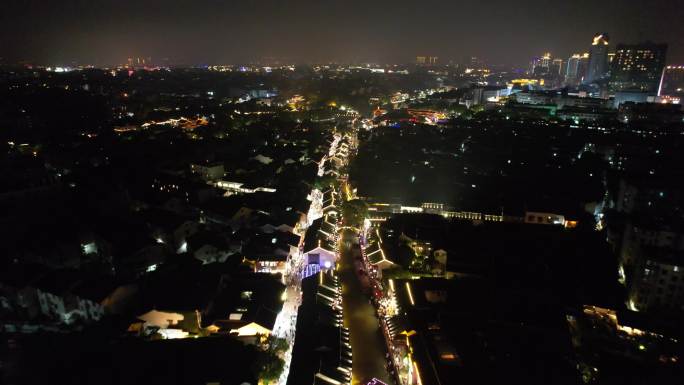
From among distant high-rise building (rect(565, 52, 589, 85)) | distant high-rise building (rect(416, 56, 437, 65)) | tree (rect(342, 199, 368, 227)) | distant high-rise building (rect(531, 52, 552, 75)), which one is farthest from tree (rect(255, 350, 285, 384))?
distant high-rise building (rect(416, 56, 437, 65))

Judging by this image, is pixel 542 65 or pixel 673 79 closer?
pixel 673 79

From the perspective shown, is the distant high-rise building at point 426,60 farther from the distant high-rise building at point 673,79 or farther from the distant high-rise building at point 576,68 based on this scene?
the distant high-rise building at point 673,79

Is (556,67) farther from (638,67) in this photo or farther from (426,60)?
(426,60)

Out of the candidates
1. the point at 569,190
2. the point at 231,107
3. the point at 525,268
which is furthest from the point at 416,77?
the point at 525,268

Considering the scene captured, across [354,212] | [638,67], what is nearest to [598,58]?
[638,67]

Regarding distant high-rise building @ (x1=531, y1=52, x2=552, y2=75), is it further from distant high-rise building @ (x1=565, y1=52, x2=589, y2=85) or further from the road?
the road

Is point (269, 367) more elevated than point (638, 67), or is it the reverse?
point (638, 67)

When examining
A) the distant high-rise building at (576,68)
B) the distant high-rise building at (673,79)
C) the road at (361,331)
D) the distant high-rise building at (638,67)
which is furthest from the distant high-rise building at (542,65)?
the road at (361,331)

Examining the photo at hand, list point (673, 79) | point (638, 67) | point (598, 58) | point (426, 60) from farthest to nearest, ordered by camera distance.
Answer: point (426, 60) → point (598, 58) → point (673, 79) → point (638, 67)
